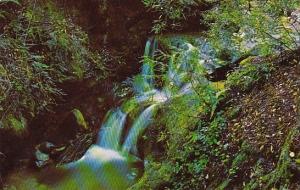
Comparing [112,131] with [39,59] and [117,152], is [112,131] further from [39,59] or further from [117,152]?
[39,59]

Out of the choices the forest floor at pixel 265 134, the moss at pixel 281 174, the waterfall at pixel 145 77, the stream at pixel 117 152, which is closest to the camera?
the moss at pixel 281 174

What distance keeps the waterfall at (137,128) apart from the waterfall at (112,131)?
0.81 ft

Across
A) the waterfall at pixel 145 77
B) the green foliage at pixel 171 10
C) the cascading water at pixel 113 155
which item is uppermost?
the green foliage at pixel 171 10

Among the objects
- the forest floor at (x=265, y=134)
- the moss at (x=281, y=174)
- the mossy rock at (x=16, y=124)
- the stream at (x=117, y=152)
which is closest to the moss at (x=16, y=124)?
the mossy rock at (x=16, y=124)

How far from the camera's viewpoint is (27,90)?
583cm

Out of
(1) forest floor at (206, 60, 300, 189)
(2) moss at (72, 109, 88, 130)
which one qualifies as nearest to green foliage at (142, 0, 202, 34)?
(2) moss at (72, 109, 88, 130)

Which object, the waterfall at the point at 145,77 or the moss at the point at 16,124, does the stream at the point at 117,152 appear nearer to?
the waterfall at the point at 145,77

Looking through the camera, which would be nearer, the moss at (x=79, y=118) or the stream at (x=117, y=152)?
the stream at (x=117, y=152)

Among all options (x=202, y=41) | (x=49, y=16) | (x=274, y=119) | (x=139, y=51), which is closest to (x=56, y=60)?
(x=49, y=16)

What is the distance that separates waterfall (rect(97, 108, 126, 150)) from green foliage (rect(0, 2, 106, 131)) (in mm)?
863

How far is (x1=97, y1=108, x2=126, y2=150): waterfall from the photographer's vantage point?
6570 millimetres

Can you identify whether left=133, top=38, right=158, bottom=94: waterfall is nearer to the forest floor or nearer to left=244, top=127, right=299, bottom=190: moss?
the forest floor

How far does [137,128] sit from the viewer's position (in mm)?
6262

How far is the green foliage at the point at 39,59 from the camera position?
565 cm
